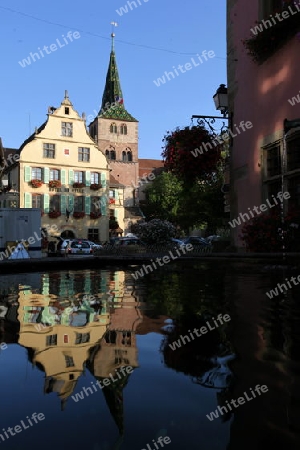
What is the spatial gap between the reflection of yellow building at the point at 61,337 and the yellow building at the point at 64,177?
120ft

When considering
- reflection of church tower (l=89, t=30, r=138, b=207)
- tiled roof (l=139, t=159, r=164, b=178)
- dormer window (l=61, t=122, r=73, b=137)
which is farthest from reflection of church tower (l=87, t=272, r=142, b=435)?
tiled roof (l=139, t=159, r=164, b=178)

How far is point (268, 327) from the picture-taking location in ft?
10.6

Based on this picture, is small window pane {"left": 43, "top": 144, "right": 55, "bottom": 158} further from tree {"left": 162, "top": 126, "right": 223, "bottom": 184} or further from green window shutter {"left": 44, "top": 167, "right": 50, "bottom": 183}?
tree {"left": 162, "top": 126, "right": 223, "bottom": 184}

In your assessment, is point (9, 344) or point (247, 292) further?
point (247, 292)

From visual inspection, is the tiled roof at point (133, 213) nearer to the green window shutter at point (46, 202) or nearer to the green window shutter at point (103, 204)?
the green window shutter at point (103, 204)

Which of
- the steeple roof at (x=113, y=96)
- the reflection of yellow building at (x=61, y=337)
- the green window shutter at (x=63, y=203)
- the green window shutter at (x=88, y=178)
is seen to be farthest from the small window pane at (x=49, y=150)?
the reflection of yellow building at (x=61, y=337)

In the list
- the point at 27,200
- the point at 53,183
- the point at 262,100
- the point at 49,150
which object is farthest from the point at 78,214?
the point at 262,100

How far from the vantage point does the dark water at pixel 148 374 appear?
163 cm

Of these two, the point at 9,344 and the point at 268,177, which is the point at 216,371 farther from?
the point at 268,177

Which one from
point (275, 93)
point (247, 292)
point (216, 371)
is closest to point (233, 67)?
point (275, 93)

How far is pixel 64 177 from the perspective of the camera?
4178 cm

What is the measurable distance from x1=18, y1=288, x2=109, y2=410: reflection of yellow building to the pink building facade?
5.50 metres

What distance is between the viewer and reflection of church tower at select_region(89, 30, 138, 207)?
206 feet

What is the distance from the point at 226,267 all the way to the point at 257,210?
70.5 inches
